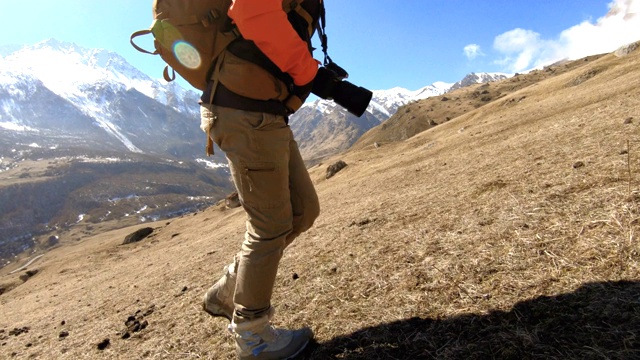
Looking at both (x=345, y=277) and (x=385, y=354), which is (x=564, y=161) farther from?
(x=385, y=354)

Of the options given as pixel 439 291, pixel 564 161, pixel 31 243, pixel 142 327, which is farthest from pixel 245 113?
pixel 31 243

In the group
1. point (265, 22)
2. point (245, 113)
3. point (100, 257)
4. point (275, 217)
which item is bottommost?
point (100, 257)

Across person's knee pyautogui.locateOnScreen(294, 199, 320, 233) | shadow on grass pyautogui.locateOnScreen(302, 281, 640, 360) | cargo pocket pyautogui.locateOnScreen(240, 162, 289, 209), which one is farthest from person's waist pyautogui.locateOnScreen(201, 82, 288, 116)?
shadow on grass pyautogui.locateOnScreen(302, 281, 640, 360)

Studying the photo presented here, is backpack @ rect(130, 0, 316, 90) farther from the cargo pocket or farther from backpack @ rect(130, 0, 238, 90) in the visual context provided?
the cargo pocket

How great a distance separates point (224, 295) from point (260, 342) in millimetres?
736

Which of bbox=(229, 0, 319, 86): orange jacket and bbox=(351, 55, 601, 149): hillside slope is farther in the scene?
bbox=(351, 55, 601, 149): hillside slope

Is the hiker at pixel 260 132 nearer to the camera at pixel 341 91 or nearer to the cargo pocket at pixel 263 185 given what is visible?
the cargo pocket at pixel 263 185

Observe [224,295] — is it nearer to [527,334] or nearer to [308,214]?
[308,214]

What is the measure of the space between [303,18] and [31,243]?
225 metres

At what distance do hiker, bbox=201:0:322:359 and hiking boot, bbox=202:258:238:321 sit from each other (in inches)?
18.3

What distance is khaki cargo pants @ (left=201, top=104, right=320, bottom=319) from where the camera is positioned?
331 centimetres

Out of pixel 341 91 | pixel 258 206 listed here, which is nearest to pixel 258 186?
pixel 258 206

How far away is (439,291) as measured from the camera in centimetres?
425

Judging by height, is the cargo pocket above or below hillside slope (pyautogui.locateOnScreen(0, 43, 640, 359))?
above
